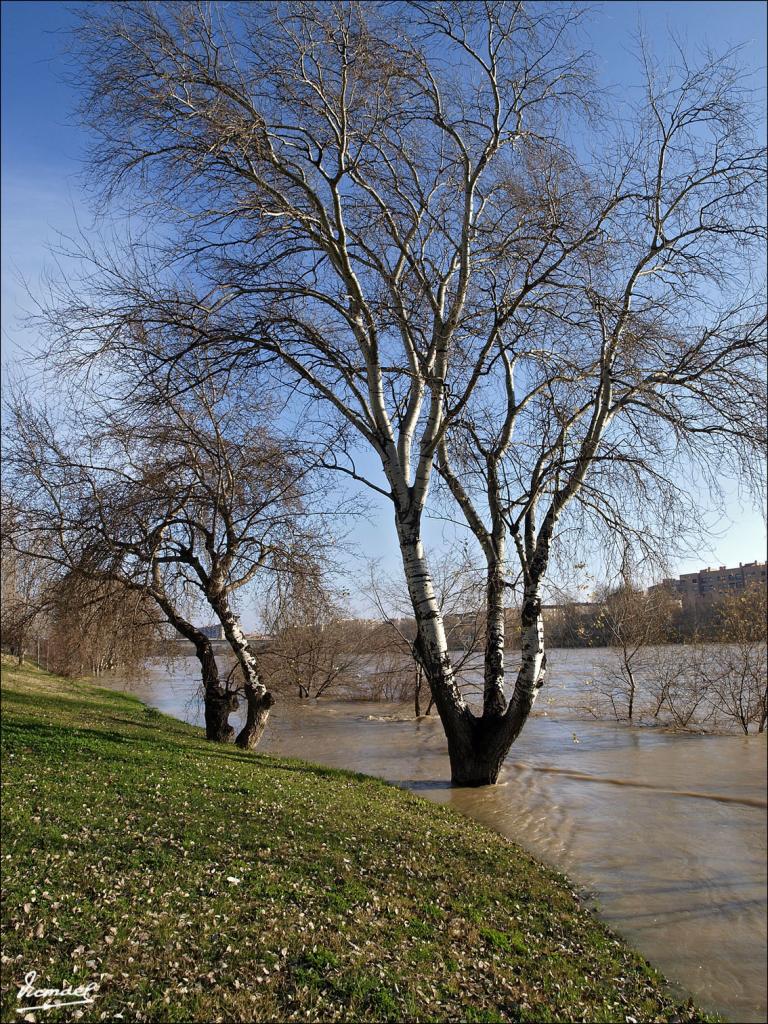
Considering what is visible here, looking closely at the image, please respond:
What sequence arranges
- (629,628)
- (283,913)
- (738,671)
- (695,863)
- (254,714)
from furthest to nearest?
1. (254,714)
2. (629,628)
3. (738,671)
4. (283,913)
5. (695,863)

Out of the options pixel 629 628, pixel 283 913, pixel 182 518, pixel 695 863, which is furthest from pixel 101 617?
pixel 695 863

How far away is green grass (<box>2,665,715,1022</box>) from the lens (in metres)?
4.22

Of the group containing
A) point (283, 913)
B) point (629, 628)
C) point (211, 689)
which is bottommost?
point (283, 913)

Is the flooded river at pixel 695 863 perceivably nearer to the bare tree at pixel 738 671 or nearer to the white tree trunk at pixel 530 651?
the bare tree at pixel 738 671

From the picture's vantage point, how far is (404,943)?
5266 mm

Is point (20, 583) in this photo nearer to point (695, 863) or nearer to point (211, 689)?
point (211, 689)

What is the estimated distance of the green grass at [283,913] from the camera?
4219 mm

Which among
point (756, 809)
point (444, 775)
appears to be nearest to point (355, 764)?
A: point (444, 775)

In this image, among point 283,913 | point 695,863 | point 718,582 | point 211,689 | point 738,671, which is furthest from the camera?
point 211,689

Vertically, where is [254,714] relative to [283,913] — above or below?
below

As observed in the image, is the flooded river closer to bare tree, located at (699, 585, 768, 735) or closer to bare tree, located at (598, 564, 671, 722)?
bare tree, located at (699, 585, 768, 735)

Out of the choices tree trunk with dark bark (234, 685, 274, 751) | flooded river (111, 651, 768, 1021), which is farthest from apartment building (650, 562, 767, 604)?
tree trunk with dark bark (234, 685, 274, 751)

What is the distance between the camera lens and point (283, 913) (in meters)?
5.63

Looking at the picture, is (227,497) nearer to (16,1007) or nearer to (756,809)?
(16,1007)
